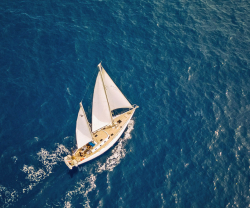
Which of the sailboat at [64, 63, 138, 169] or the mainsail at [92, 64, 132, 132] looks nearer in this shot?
the mainsail at [92, 64, 132, 132]

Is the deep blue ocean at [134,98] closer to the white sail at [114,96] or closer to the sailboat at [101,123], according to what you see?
the sailboat at [101,123]

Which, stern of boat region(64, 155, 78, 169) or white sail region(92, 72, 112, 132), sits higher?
white sail region(92, 72, 112, 132)

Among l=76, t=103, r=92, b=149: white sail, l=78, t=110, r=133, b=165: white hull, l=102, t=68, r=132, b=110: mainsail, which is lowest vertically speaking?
l=78, t=110, r=133, b=165: white hull

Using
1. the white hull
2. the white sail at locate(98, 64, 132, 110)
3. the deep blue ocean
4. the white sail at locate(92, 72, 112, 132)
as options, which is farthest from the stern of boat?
the white sail at locate(98, 64, 132, 110)

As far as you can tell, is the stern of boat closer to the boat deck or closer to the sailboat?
the sailboat

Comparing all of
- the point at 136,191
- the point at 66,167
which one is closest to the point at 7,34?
the point at 66,167

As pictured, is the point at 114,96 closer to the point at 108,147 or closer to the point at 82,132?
the point at 82,132

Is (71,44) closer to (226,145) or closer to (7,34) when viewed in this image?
(7,34)
